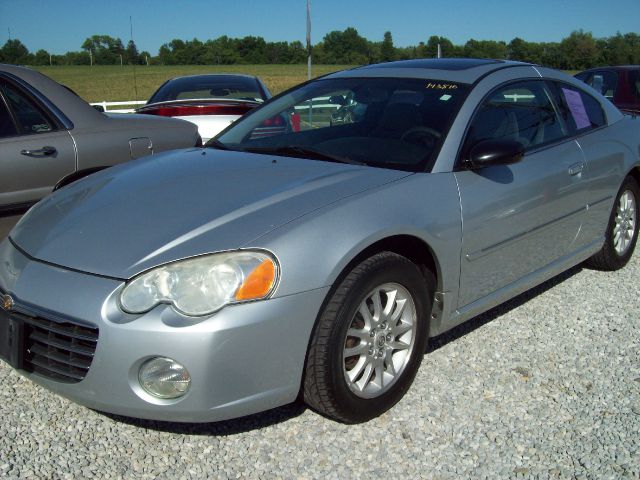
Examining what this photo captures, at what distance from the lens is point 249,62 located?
229ft

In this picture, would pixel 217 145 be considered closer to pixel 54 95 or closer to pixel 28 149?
pixel 28 149

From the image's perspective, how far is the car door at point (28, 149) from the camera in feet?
14.1

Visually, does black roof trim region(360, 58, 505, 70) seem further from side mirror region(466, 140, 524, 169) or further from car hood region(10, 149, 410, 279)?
car hood region(10, 149, 410, 279)

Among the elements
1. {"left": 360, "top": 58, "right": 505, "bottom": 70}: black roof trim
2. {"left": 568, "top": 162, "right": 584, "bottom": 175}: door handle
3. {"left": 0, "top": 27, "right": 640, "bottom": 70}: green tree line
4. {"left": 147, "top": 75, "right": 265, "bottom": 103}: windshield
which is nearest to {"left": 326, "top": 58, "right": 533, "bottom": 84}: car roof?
{"left": 360, "top": 58, "right": 505, "bottom": 70}: black roof trim

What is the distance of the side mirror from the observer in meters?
3.28

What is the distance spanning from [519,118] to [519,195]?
2.01 ft

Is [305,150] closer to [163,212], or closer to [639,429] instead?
[163,212]

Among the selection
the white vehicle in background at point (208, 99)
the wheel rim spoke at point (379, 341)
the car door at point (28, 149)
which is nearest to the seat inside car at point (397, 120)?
the wheel rim spoke at point (379, 341)

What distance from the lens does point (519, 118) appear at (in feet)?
12.9

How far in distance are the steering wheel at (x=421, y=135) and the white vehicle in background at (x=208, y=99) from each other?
3.99 meters

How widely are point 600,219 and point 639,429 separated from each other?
189 cm

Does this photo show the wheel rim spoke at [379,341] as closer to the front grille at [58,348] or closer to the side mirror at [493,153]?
the side mirror at [493,153]

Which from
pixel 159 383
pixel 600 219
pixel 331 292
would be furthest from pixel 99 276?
pixel 600 219

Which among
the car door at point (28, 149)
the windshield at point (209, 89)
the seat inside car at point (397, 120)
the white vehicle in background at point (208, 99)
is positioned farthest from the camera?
the windshield at point (209, 89)
